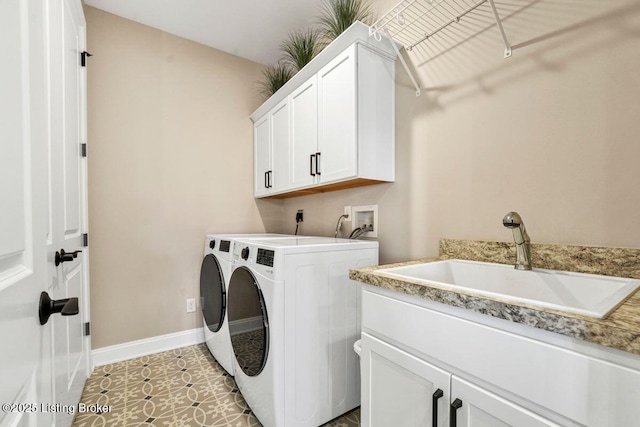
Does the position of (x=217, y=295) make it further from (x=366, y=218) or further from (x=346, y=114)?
(x=346, y=114)

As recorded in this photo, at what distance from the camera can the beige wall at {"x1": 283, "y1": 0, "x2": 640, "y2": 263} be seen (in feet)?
3.12

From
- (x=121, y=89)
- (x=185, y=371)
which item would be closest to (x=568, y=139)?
(x=185, y=371)

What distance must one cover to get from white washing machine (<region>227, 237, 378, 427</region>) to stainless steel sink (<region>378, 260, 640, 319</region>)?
1.41 ft

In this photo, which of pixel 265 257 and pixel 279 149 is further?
pixel 279 149

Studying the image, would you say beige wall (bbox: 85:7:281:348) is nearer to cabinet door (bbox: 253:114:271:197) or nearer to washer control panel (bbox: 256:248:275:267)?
cabinet door (bbox: 253:114:271:197)

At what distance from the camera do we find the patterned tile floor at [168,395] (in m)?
1.52

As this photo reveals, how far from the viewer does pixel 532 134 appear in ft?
3.77

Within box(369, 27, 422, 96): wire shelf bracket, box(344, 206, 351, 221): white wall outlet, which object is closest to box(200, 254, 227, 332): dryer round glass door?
box(344, 206, 351, 221): white wall outlet

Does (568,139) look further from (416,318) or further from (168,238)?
(168,238)

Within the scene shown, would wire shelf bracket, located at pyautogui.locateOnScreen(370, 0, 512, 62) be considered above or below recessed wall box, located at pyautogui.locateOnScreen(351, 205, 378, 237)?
above

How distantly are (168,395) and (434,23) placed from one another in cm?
268

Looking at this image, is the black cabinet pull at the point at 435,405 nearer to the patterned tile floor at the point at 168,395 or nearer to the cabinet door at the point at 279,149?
the patterned tile floor at the point at 168,395

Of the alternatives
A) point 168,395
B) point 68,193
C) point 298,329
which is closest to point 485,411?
point 298,329

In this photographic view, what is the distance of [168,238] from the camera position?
2385 mm
